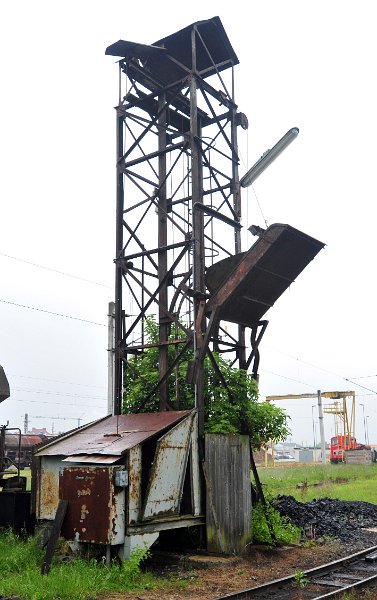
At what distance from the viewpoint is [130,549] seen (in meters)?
9.92

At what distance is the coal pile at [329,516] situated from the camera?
48.3ft

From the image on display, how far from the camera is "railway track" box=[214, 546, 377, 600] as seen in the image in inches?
347

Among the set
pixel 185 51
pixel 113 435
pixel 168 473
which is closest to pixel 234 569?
pixel 168 473

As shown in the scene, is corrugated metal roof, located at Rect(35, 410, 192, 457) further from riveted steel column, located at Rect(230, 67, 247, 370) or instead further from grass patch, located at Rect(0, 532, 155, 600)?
riveted steel column, located at Rect(230, 67, 247, 370)

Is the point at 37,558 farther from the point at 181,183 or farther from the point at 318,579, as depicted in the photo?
the point at 181,183

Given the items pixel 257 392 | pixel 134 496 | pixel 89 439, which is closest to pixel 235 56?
pixel 257 392

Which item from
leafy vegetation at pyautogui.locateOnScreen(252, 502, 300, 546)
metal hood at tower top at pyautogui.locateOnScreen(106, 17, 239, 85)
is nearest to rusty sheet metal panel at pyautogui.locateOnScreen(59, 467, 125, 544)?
leafy vegetation at pyautogui.locateOnScreen(252, 502, 300, 546)

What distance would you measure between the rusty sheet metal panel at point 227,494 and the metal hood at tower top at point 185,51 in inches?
349

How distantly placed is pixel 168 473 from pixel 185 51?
1036 centimetres

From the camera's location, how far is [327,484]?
98.5 feet

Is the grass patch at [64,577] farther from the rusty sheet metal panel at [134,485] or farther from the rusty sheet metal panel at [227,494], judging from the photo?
the rusty sheet metal panel at [227,494]

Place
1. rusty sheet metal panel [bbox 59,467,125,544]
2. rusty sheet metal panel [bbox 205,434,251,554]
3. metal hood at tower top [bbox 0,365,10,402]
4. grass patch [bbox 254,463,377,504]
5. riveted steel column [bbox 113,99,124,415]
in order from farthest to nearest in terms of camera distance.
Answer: grass patch [bbox 254,463,377,504], metal hood at tower top [bbox 0,365,10,402], riveted steel column [bbox 113,99,124,415], rusty sheet metal panel [bbox 205,434,251,554], rusty sheet metal panel [bbox 59,467,125,544]

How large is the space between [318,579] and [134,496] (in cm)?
335

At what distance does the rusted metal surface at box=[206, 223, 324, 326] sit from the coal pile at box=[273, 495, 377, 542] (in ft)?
16.3
